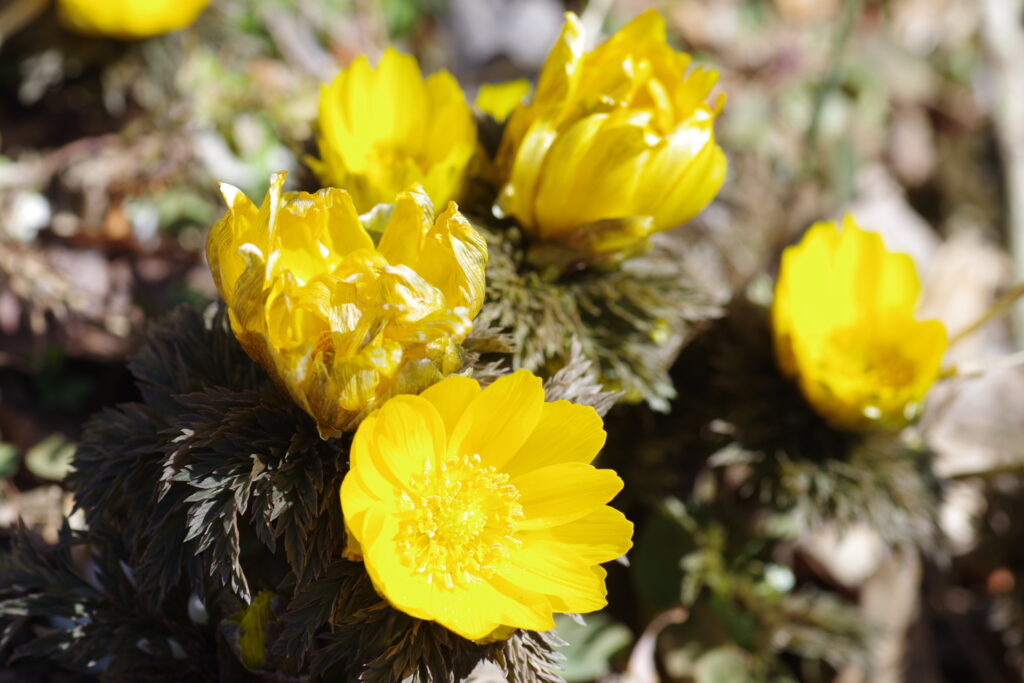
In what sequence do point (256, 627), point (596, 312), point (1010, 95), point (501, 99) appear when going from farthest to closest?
point (1010, 95), point (501, 99), point (596, 312), point (256, 627)

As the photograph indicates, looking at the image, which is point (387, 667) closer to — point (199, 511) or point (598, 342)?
point (199, 511)

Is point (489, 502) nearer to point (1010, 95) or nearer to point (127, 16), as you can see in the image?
point (127, 16)

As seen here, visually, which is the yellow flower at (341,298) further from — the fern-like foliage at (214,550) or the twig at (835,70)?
the twig at (835,70)

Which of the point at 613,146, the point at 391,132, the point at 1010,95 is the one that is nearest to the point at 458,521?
the point at 613,146

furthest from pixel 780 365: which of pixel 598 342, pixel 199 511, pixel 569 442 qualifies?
pixel 199 511

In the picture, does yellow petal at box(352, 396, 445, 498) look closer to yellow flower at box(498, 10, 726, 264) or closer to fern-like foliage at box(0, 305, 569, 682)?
fern-like foliage at box(0, 305, 569, 682)

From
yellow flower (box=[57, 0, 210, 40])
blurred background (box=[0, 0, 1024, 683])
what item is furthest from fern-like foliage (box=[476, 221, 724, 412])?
yellow flower (box=[57, 0, 210, 40])

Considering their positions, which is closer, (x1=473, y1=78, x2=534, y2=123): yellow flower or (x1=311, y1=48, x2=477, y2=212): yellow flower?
(x1=311, y1=48, x2=477, y2=212): yellow flower
